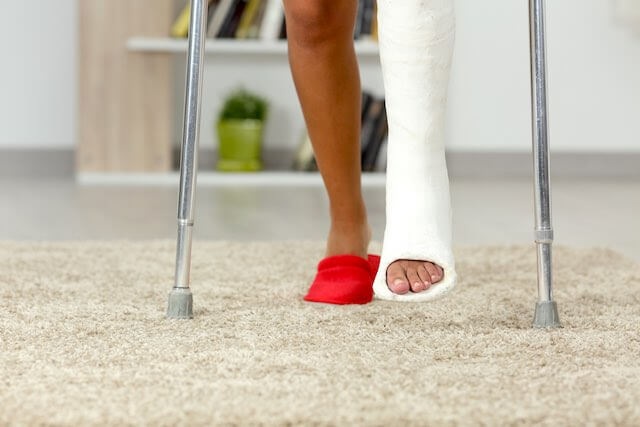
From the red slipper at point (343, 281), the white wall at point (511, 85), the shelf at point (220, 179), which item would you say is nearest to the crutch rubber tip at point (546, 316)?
the red slipper at point (343, 281)


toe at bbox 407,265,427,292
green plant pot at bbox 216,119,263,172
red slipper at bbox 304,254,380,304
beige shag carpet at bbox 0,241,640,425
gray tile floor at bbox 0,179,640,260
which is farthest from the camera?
green plant pot at bbox 216,119,263,172

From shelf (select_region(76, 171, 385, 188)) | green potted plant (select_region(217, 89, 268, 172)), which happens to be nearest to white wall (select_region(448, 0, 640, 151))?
shelf (select_region(76, 171, 385, 188))

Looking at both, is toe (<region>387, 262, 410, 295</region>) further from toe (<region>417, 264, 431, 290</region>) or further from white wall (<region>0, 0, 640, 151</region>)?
white wall (<region>0, 0, 640, 151</region>)

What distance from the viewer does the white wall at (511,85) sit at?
3699 mm

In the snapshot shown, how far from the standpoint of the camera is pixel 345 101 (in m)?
1.44

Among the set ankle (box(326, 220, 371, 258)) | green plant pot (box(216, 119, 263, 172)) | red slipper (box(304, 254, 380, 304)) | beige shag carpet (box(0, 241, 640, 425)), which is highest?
green plant pot (box(216, 119, 263, 172))

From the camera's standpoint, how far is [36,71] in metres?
3.65

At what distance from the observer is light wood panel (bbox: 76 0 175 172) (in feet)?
11.4

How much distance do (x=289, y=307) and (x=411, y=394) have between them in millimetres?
435

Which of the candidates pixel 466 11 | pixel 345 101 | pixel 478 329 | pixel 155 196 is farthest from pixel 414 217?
pixel 466 11

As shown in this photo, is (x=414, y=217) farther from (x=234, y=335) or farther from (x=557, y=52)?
(x=557, y=52)

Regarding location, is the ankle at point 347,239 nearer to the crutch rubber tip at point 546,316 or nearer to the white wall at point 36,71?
the crutch rubber tip at point 546,316

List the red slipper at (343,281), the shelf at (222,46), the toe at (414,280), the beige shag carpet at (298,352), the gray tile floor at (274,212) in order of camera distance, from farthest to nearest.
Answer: the shelf at (222,46), the gray tile floor at (274,212), the red slipper at (343,281), the toe at (414,280), the beige shag carpet at (298,352)

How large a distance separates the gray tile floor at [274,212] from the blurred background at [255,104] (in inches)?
1.1
